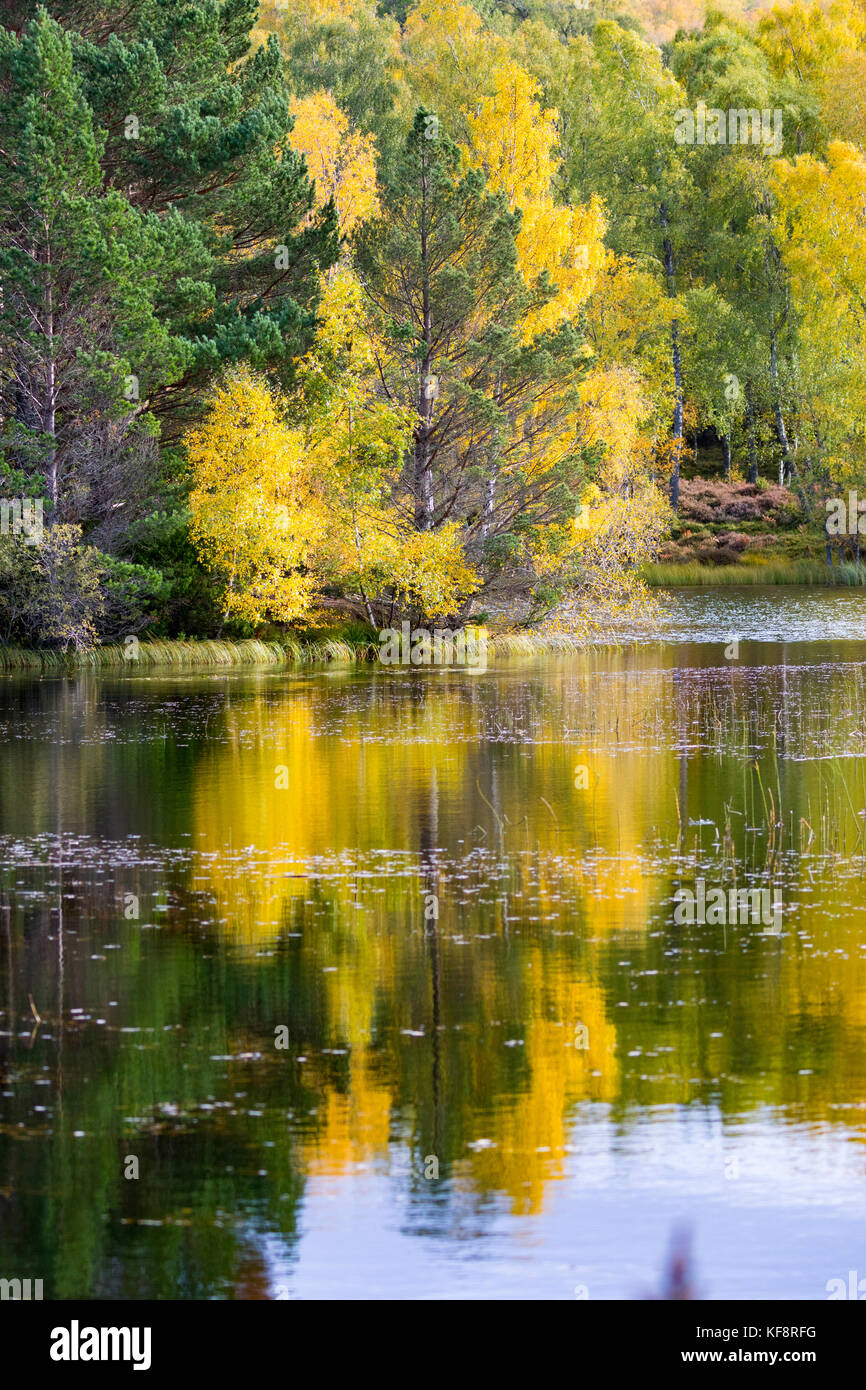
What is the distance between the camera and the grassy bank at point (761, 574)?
58938 millimetres

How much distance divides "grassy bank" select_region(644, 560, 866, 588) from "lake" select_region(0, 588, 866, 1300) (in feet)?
125

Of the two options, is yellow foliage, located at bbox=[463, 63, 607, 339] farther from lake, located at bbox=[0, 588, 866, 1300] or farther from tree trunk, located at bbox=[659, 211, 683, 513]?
tree trunk, located at bbox=[659, 211, 683, 513]

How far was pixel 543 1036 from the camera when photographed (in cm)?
988

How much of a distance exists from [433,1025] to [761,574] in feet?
168

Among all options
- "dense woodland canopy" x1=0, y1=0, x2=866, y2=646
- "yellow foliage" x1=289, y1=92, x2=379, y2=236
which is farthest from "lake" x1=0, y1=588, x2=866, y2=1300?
"yellow foliage" x1=289, y1=92, x2=379, y2=236

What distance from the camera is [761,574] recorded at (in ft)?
196

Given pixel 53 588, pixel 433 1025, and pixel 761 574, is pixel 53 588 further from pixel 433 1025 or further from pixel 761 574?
pixel 761 574

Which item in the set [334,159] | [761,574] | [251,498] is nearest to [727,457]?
[761,574]

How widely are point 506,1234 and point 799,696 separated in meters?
21.5

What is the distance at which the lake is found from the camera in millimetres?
7277

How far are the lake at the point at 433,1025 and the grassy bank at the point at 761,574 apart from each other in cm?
3823

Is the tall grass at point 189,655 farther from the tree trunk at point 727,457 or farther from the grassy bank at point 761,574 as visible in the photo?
the tree trunk at point 727,457
